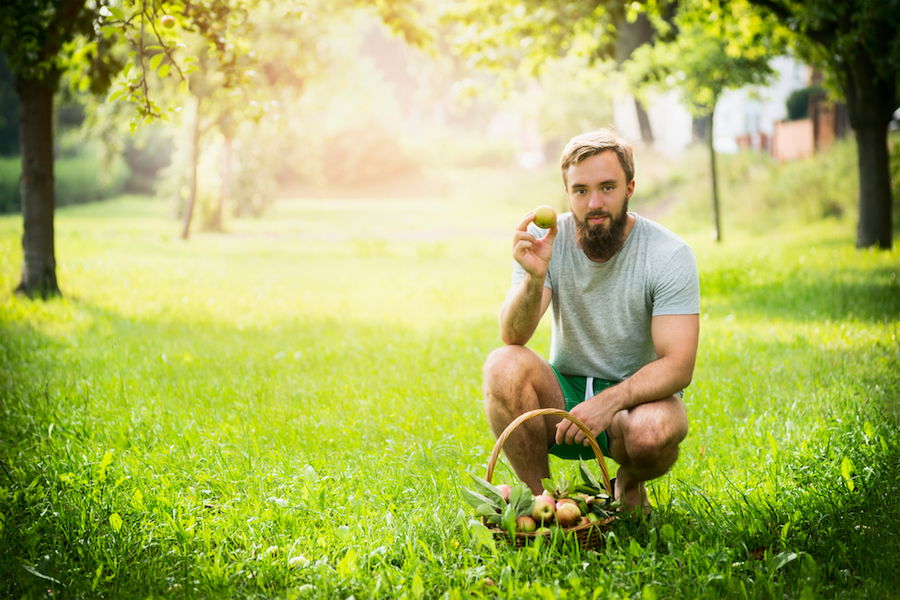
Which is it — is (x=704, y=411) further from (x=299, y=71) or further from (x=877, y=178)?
(x=299, y=71)

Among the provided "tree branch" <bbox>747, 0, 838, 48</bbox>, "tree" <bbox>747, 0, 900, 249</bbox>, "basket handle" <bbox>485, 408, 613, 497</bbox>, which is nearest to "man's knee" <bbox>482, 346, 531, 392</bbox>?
"basket handle" <bbox>485, 408, 613, 497</bbox>

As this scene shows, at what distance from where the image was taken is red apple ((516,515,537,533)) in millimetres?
2871

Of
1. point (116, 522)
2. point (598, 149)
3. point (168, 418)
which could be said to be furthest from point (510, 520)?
point (168, 418)

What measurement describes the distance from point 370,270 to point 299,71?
7.22 metres

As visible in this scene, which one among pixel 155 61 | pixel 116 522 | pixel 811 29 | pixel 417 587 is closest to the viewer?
pixel 417 587

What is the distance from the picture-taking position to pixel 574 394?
3.57 m

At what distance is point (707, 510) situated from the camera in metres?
3.25

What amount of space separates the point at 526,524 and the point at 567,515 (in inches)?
7.1

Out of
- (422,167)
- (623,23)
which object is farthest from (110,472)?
(422,167)

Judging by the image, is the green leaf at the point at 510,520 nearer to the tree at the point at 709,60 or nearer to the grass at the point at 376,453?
the grass at the point at 376,453

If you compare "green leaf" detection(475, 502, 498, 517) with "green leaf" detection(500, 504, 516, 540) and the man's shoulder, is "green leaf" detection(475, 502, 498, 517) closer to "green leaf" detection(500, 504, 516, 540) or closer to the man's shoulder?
"green leaf" detection(500, 504, 516, 540)

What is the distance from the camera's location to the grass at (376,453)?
2.85 metres

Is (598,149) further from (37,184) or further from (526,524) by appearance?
(37,184)

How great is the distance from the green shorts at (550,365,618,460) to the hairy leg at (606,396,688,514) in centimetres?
23
